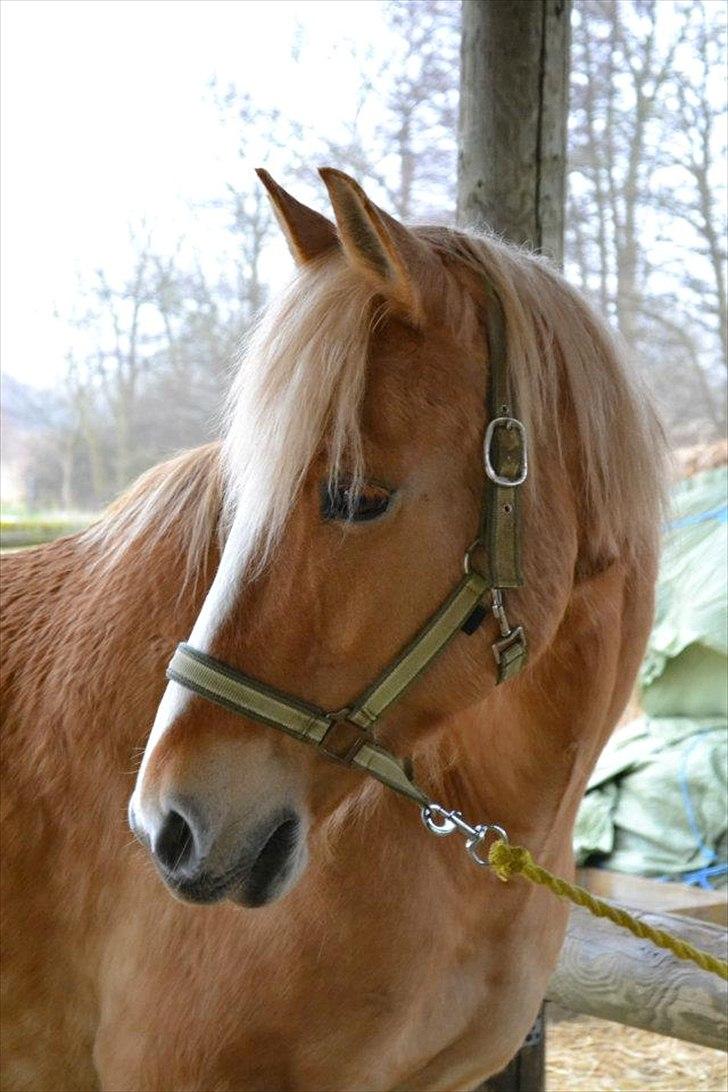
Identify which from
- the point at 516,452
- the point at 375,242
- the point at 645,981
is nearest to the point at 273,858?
the point at 516,452

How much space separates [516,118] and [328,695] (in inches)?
64.8

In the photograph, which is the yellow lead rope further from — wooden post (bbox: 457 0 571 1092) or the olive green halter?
wooden post (bbox: 457 0 571 1092)

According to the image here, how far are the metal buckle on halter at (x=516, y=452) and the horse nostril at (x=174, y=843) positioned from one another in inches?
22.5

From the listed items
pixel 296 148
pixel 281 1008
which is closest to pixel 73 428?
pixel 296 148

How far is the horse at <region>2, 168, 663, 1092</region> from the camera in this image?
135 centimetres

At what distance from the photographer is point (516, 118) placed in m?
2.48

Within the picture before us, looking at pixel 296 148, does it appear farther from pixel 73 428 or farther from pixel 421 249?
pixel 421 249

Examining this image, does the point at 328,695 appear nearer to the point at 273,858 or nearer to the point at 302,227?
the point at 273,858

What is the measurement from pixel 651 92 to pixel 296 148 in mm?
1901

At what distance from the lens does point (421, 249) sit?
1.51 meters

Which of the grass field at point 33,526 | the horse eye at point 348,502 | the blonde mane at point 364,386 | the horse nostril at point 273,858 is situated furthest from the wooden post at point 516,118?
the grass field at point 33,526

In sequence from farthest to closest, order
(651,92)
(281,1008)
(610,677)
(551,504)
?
(651,92)
(610,677)
(281,1008)
(551,504)

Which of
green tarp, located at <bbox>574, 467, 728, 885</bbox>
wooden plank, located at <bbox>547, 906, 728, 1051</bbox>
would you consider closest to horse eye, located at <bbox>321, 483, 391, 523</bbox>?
wooden plank, located at <bbox>547, 906, 728, 1051</bbox>

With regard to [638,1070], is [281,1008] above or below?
above
